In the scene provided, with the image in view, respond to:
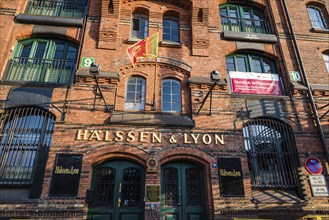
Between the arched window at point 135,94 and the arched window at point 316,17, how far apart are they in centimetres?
1022

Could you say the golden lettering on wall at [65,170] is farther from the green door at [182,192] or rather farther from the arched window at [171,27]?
the arched window at [171,27]

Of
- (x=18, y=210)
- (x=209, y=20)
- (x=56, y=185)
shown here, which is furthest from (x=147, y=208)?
(x=209, y=20)

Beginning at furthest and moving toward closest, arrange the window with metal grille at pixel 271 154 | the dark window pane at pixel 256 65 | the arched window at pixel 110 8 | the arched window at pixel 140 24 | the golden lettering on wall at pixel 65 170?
1. the dark window pane at pixel 256 65
2. the arched window at pixel 140 24
3. the arched window at pixel 110 8
4. the window with metal grille at pixel 271 154
5. the golden lettering on wall at pixel 65 170

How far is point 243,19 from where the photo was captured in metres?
11.7

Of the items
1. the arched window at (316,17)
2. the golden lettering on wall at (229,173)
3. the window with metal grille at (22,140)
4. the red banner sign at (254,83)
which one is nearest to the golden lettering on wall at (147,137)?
the golden lettering on wall at (229,173)

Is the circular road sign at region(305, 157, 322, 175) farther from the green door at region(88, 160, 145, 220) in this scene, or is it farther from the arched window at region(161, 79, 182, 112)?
the green door at region(88, 160, 145, 220)

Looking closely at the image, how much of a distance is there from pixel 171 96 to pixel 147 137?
2133 millimetres

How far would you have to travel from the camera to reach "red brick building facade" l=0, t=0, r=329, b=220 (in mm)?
7594

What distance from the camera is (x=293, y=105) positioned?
382 inches

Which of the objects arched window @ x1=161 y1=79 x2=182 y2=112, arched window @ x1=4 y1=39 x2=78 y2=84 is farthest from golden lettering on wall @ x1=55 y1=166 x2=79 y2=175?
arched window @ x1=161 y1=79 x2=182 y2=112

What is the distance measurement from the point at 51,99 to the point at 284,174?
30.6 ft

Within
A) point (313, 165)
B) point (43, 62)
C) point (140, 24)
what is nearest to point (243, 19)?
point (140, 24)

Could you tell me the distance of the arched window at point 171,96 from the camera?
30.1 ft

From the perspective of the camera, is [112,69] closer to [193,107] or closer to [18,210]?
[193,107]
